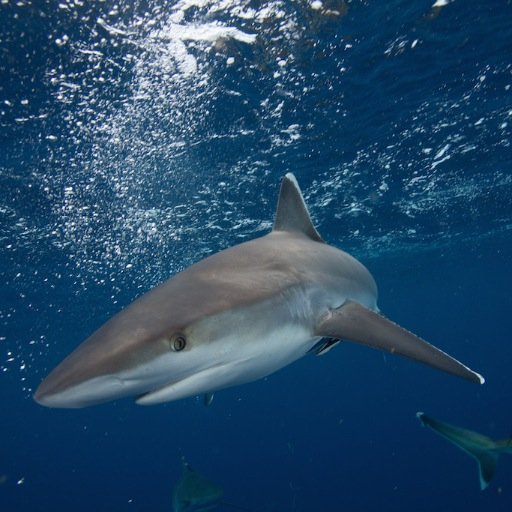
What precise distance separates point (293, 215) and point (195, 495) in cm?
725

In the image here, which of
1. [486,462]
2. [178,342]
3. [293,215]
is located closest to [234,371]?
[178,342]

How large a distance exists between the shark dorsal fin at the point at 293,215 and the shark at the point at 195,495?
6.90 metres

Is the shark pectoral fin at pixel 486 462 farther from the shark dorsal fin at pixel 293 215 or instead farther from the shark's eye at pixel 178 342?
the shark's eye at pixel 178 342

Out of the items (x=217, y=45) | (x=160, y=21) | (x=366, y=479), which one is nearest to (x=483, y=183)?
(x=217, y=45)

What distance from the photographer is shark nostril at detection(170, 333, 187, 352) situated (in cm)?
221

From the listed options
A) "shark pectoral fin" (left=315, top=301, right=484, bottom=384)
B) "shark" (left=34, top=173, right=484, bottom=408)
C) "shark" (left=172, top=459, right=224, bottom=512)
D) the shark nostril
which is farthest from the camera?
"shark" (left=172, top=459, right=224, bottom=512)

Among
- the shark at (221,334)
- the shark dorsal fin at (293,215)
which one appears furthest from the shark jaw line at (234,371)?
the shark dorsal fin at (293,215)

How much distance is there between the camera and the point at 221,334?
244cm

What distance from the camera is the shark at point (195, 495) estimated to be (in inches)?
372

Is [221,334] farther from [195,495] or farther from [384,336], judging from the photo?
[195,495]

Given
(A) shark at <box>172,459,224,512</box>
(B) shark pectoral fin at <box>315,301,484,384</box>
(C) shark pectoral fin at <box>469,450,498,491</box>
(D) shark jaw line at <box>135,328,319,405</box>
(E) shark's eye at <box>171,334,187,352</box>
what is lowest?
(A) shark at <box>172,459,224,512</box>

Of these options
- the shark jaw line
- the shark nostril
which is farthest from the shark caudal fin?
the shark nostril

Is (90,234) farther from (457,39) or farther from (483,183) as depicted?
(483,183)

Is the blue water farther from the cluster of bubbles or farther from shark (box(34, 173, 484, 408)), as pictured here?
shark (box(34, 173, 484, 408))
